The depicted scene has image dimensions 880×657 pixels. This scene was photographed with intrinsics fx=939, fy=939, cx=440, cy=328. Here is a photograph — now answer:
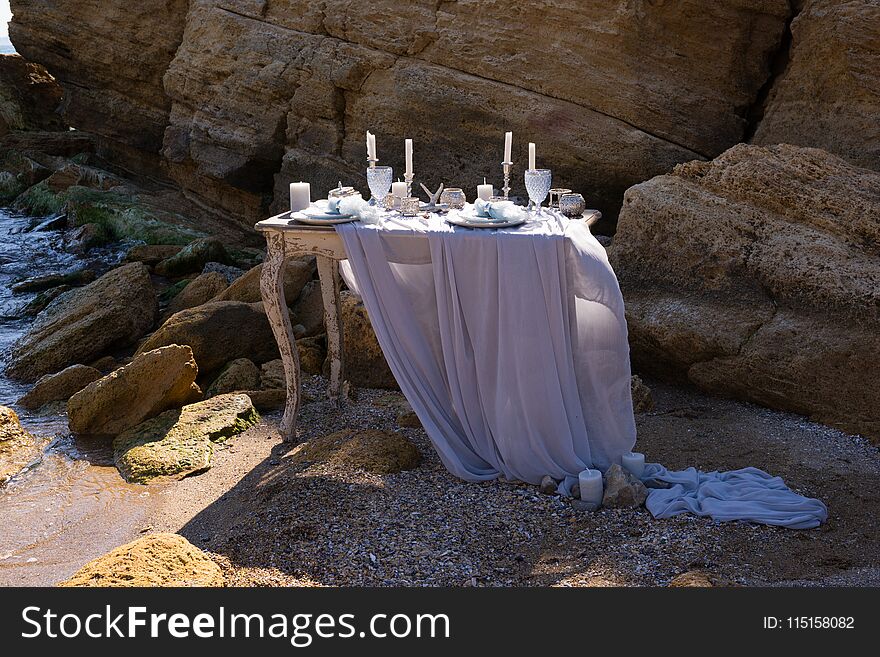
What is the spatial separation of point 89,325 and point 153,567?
3.96 m

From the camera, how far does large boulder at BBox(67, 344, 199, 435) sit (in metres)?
5.73

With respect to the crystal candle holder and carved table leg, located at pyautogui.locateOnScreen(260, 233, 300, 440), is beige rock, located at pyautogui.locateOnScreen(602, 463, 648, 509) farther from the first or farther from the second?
carved table leg, located at pyautogui.locateOnScreen(260, 233, 300, 440)

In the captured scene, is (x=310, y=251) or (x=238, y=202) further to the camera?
(x=238, y=202)

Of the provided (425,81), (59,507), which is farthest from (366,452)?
(425,81)

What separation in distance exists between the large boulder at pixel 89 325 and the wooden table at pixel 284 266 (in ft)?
7.10

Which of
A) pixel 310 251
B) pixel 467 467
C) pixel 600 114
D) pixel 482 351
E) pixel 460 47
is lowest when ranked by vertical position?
pixel 467 467

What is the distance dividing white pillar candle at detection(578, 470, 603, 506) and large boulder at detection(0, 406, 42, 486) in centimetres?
318

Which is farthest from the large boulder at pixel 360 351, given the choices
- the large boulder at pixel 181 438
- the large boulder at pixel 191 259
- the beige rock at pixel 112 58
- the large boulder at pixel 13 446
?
the beige rock at pixel 112 58

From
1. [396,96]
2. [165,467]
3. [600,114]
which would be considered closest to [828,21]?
[600,114]

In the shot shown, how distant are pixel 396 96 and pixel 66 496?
4.74 meters

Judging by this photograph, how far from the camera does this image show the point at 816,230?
215 inches

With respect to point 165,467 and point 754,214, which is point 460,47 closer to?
point 754,214

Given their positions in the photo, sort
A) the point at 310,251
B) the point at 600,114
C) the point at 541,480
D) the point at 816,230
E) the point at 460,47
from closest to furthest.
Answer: the point at 541,480 → the point at 310,251 → the point at 816,230 → the point at 600,114 → the point at 460,47

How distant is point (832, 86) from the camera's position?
21.4 feet
